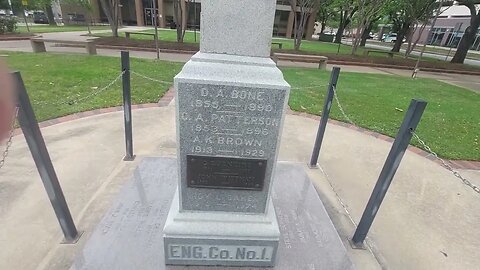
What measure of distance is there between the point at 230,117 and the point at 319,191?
2.22 m

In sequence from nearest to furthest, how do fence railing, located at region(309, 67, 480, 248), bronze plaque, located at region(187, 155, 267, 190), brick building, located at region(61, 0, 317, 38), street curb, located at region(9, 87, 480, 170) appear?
bronze plaque, located at region(187, 155, 267, 190), fence railing, located at region(309, 67, 480, 248), street curb, located at region(9, 87, 480, 170), brick building, located at region(61, 0, 317, 38)

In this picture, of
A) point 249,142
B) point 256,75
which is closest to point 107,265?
point 249,142

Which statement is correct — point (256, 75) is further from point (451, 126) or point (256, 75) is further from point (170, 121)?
point (451, 126)

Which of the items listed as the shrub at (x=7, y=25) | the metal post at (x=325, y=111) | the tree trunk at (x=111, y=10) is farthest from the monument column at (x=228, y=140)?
the shrub at (x=7, y=25)

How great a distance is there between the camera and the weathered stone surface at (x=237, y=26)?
6.58 feet

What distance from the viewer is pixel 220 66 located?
6.56 ft

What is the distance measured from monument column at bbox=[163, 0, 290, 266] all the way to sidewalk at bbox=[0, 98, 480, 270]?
1098mm

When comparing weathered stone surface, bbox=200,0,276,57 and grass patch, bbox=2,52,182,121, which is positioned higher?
weathered stone surface, bbox=200,0,276,57

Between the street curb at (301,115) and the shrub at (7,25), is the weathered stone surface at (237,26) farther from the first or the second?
the shrub at (7,25)

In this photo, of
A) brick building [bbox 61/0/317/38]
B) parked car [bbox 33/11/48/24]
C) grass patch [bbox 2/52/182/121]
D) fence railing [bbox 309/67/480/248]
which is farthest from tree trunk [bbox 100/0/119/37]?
parked car [bbox 33/11/48/24]

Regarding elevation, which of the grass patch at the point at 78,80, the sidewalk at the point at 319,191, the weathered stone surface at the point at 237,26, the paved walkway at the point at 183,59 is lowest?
the paved walkway at the point at 183,59

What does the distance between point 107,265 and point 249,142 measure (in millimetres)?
1561

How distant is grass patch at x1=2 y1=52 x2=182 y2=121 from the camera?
6168 mm

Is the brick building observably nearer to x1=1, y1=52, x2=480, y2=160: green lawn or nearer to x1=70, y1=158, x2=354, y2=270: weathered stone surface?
x1=1, y1=52, x2=480, y2=160: green lawn
